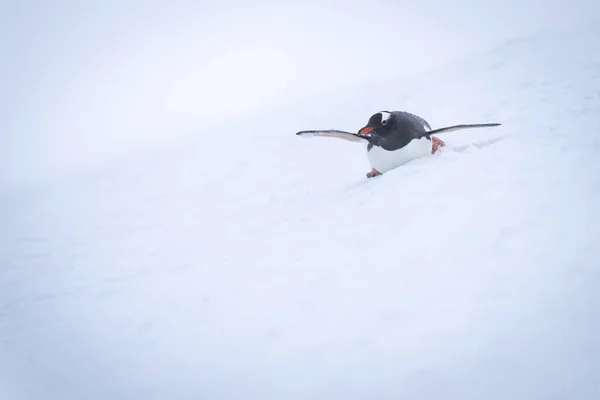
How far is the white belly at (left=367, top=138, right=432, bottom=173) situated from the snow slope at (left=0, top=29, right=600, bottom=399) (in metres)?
0.19

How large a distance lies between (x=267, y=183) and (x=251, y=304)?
2868mm

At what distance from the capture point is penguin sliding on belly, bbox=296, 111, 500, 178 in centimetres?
318

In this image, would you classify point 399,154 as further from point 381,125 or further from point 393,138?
point 381,125

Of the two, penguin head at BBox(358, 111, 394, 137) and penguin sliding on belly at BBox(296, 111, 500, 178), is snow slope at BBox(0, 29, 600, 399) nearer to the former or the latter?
penguin sliding on belly at BBox(296, 111, 500, 178)

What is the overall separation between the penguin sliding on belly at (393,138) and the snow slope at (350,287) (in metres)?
0.21

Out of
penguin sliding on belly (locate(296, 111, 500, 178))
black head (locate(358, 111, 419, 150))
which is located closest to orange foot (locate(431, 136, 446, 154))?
penguin sliding on belly (locate(296, 111, 500, 178))

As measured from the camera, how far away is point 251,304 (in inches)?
75.9

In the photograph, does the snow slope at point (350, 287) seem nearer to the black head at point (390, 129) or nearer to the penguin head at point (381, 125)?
the black head at point (390, 129)

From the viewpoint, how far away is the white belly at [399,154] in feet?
10.7

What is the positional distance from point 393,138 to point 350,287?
5.98 ft

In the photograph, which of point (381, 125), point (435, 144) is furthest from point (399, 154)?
point (435, 144)

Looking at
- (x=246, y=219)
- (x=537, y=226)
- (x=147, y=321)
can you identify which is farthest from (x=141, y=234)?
(x=537, y=226)

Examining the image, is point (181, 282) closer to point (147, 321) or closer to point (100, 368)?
point (147, 321)

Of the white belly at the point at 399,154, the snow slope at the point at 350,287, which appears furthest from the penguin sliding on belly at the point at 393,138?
the snow slope at the point at 350,287
